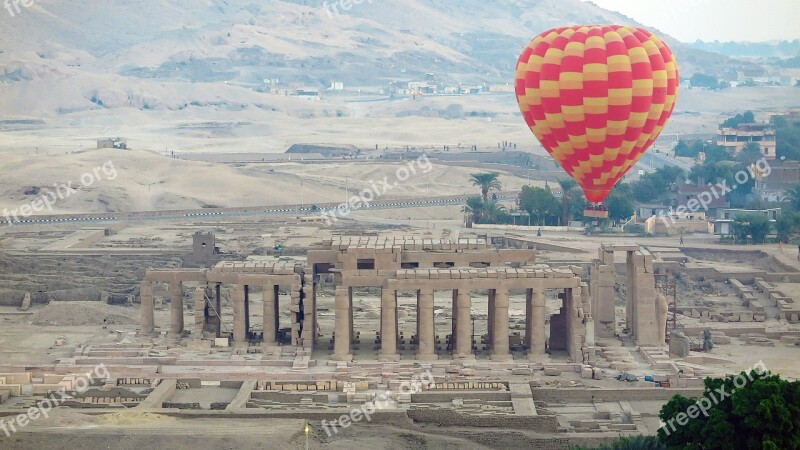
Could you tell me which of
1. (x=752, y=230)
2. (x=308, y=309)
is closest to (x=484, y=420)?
(x=308, y=309)

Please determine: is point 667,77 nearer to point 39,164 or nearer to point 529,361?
point 529,361

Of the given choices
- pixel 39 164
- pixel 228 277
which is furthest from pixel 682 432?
pixel 39 164

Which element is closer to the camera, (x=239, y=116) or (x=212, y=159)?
(x=212, y=159)

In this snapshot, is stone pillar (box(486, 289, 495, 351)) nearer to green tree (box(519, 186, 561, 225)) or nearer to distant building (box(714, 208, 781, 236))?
distant building (box(714, 208, 781, 236))

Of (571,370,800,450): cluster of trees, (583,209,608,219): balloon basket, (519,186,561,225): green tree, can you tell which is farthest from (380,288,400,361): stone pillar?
(519,186,561,225): green tree

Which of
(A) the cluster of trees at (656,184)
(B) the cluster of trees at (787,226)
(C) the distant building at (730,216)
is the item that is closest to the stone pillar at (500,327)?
(B) the cluster of trees at (787,226)

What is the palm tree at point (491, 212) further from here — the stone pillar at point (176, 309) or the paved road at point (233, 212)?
the stone pillar at point (176, 309)
